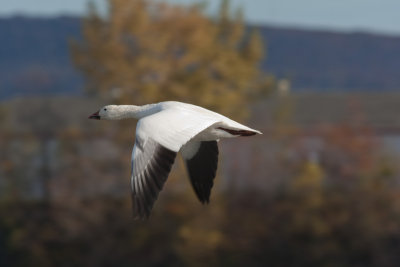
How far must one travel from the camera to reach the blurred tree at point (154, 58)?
Answer: 36.1 m

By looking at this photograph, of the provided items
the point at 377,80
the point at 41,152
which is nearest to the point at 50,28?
the point at 377,80

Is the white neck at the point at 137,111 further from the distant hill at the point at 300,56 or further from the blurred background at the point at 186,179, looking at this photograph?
the distant hill at the point at 300,56

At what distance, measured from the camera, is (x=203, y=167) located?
1328cm

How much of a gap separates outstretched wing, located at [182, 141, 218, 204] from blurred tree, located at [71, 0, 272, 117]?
21.8 meters

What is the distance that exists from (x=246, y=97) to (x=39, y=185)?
27.7ft

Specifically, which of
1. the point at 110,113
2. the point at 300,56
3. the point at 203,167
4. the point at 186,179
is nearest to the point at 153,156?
the point at 203,167

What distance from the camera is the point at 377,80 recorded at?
348 ft

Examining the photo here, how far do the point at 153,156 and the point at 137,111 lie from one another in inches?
65.7

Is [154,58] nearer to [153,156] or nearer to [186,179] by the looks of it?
[186,179]

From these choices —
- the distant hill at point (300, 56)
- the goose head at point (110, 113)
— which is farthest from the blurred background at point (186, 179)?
the distant hill at point (300, 56)

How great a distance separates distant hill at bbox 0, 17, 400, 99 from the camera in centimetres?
10761

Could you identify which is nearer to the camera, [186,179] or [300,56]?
[186,179]

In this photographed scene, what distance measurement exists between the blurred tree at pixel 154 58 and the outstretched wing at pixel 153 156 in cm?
2378

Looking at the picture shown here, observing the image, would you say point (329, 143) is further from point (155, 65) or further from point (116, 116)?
point (116, 116)
